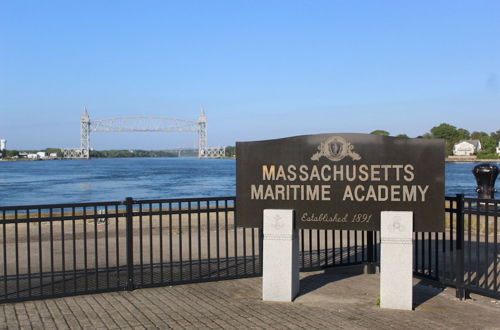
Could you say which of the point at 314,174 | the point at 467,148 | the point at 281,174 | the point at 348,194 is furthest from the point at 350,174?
the point at 467,148

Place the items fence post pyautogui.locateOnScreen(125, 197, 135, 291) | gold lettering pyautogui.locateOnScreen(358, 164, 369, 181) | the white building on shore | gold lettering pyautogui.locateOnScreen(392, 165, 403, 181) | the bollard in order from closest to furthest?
gold lettering pyautogui.locateOnScreen(392, 165, 403, 181) < gold lettering pyautogui.locateOnScreen(358, 164, 369, 181) < fence post pyautogui.locateOnScreen(125, 197, 135, 291) < the bollard < the white building on shore

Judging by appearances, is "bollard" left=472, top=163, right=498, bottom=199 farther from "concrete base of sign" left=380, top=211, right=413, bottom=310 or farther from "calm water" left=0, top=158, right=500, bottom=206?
"calm water" left=0, top=158, right=500, bottom=206

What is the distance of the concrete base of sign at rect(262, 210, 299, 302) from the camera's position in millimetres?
6973

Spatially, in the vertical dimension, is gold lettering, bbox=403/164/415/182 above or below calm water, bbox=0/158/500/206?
above

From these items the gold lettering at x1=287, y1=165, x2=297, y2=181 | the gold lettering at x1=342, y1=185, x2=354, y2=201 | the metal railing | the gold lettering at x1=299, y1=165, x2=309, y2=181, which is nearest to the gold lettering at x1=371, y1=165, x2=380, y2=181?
the gold lettering at x1=342, y1=185, x2=354, y2=201

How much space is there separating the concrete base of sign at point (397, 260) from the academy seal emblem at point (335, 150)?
92 centimetres

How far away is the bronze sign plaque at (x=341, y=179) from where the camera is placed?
22.0 feet

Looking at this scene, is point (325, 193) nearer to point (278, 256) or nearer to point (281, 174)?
point (281, 174)

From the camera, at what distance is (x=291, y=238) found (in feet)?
22.9

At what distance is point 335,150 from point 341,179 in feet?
1.30

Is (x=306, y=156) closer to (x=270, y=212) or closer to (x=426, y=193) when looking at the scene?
(x=270, y=212)

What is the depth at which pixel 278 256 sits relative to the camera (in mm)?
7043

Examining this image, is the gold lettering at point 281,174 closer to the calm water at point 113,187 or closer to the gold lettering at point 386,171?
the gold lettering at point 386,171

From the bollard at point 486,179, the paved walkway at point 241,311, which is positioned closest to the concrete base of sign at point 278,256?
the paved walkway at point 241,311
